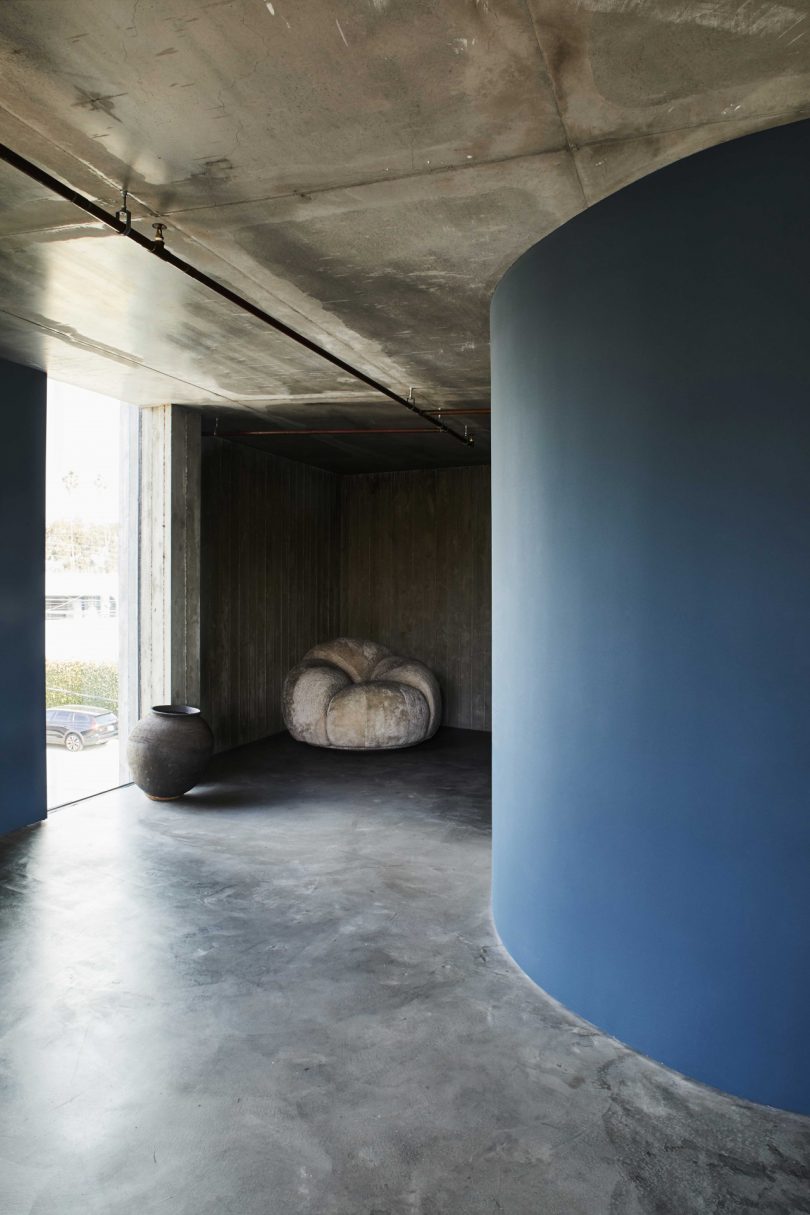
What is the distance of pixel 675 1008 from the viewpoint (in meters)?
2.56

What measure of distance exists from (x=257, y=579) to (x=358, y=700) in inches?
64.3

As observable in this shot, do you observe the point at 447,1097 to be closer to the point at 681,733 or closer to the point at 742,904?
the point at 742,904

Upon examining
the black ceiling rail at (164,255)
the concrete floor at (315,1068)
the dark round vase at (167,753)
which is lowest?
the concrete floor at (315,1068)

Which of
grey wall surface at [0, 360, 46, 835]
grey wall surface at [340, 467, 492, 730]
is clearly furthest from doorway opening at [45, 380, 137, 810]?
grey wall surface at [340, 467, 492, 730]

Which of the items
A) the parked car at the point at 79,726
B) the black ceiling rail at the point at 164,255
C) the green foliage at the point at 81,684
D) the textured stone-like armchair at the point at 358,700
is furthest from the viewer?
the textured stone-like armchair at the point at 358,700

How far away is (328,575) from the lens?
30.5ft

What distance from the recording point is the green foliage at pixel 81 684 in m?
5.42

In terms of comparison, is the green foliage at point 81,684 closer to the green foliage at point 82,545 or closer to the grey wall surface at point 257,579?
the green foliage at point 82,545

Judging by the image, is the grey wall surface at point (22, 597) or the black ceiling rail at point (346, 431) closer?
the grey wall surface at point (22, 597)

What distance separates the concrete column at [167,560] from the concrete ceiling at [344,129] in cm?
197

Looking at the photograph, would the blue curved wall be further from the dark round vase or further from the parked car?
the parked car

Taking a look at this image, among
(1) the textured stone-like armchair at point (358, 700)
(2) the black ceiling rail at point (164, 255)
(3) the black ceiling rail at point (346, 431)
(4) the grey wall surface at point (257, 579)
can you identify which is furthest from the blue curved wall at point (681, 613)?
(4) the grey wall surface at point (257, 579)

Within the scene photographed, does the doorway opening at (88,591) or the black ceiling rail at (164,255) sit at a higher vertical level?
the black ceiling rail at (164,255)

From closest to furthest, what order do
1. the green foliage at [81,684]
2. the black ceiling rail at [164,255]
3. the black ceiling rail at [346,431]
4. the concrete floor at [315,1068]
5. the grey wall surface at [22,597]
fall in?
the concrete floor at [315,1068] < the black ceiling rail at [164,255] < the grey wall surface at [22,597] < the green foliage at [81,684] < the black ceiling rail at [346,431]
